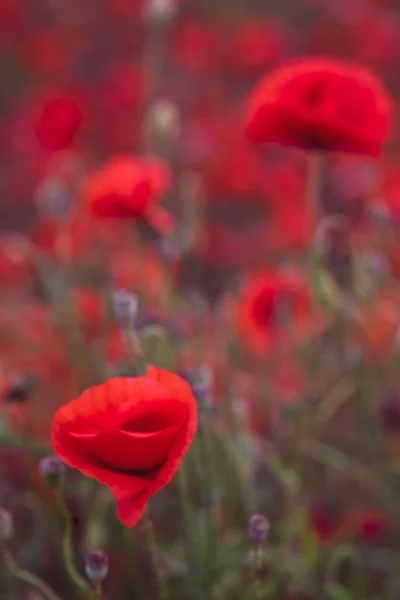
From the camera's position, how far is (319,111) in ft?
2.11

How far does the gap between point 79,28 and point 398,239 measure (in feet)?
4.77

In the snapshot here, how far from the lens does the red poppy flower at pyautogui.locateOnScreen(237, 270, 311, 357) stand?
0.87 m

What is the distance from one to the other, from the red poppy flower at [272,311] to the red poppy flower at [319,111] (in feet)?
0.75

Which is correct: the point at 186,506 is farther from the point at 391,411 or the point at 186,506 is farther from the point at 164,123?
the point at 164,123

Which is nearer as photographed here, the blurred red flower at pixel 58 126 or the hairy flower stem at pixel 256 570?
the hairy flower stem at pixel 256 570

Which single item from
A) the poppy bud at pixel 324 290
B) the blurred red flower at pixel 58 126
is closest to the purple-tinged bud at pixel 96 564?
the poppy bud at pixel 324 290

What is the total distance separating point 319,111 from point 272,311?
0.28 metres

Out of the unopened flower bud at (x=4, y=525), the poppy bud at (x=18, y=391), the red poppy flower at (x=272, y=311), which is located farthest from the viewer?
the red poppy flower at (x=272, y=311)

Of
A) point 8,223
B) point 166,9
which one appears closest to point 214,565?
point 166,9

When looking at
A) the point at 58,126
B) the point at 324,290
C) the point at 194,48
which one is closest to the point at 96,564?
the point at 324,290

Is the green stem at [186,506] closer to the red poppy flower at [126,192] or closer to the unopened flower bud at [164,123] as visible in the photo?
the red poppy flower at [126,192]

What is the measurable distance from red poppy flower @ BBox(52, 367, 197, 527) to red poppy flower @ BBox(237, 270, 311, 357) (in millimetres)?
412

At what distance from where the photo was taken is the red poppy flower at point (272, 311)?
87 centimetres

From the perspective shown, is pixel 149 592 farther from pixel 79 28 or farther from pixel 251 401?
pixel 79 28
